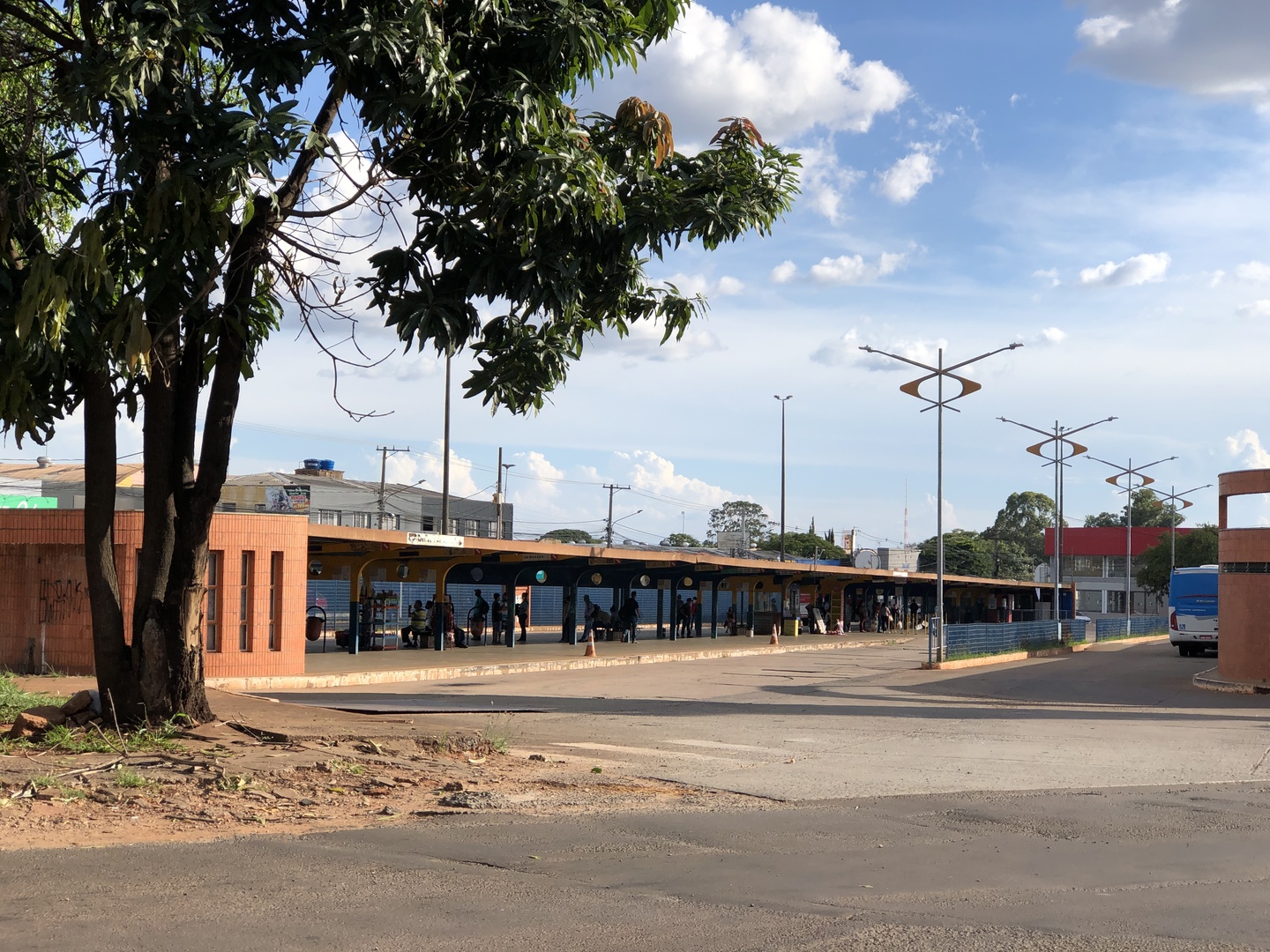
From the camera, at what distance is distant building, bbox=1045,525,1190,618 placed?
332 ft

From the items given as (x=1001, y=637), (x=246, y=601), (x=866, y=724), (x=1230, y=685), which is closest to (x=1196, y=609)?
(x=1001, y=637)

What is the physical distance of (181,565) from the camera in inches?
447

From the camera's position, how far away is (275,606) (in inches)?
917

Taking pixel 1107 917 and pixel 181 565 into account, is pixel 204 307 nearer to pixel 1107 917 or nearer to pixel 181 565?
pixel 181 565

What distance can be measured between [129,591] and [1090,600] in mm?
97000

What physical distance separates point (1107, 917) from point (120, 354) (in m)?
7.87

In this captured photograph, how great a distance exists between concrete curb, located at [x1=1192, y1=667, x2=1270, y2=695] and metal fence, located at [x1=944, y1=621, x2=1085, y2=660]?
6.80m

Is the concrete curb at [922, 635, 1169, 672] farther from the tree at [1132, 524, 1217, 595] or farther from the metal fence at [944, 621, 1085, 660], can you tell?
the tree at [1132, 524, 1217, 595]

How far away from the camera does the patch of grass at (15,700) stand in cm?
1298

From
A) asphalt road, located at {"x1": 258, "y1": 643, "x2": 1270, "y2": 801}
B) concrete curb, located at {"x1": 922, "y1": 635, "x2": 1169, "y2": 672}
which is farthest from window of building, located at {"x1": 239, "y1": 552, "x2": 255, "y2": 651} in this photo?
concrete curb, located at {"x1": 922, "y1": 635, "x2": 1169, "y2": 672}

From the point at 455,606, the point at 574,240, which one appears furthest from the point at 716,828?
A: the point at 455,606

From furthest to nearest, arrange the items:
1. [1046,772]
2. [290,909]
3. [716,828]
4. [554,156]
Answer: [1046,772] → [554,156] → [716,828] → [290,909]

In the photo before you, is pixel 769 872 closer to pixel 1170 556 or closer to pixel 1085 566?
pixel 1170 556

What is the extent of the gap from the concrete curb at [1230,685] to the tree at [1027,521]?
114 m
